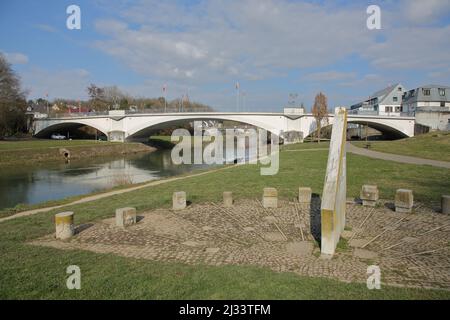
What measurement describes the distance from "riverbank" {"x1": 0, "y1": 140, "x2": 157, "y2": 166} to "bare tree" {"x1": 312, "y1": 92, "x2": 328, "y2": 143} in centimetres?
3142

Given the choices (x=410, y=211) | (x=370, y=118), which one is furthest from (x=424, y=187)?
(x=370, y=118)

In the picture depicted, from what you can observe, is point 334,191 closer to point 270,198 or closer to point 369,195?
point 270,198

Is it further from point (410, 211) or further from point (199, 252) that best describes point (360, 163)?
point (199, 252)

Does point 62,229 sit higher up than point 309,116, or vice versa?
point 309,116

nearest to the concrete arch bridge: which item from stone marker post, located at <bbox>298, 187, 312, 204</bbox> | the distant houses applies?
the distant houses

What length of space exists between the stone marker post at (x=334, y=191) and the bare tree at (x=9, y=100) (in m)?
57.3

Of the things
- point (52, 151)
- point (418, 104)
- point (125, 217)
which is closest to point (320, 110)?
point (418, 104)

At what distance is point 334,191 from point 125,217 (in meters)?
6.18

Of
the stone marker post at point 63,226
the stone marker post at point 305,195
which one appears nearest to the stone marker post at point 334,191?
the stone marker post at point 305,195

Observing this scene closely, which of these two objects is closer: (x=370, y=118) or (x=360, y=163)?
(x=360, y=163)

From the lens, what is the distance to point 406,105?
80.7 metres

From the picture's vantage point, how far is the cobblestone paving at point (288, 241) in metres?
6.63
